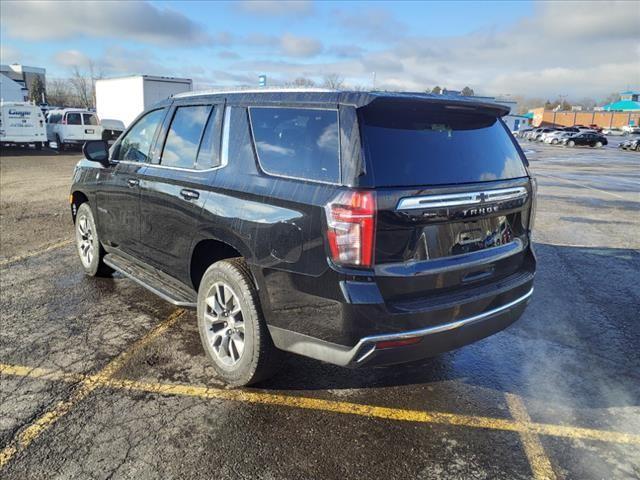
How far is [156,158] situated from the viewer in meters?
4.18

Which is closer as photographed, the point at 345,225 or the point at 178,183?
the point at 345,225

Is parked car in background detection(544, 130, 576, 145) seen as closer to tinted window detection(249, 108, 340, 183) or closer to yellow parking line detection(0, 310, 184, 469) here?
tinted window detection(249, 108, 340, 183)

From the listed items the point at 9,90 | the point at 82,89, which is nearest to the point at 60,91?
the point at 82,89

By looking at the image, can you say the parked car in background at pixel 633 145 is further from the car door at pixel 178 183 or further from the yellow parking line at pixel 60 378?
the yellow parking line at pixel 60 378

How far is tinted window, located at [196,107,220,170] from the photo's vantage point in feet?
11.6

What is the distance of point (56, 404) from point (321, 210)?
2091mm

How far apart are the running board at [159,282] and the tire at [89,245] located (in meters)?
0.51

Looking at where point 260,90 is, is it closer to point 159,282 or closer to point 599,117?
point 159,282

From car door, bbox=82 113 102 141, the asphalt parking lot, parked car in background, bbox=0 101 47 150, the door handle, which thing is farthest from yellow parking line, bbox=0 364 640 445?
car door, bbox=82 113 102 141

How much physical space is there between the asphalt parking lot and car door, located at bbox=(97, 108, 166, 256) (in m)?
0.67

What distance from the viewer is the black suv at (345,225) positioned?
2.64 meters

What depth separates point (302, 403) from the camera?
326cm

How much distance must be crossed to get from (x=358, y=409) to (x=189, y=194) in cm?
189

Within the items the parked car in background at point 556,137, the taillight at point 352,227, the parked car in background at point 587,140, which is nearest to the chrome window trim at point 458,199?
the taillight at point 352,227
